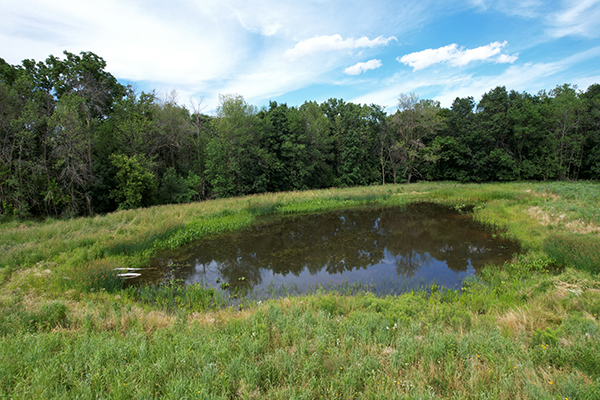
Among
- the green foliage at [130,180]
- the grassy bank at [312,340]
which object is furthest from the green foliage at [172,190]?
the grassy bank at [312,340]

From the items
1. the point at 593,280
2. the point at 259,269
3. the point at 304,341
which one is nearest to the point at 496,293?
the point at 593,280

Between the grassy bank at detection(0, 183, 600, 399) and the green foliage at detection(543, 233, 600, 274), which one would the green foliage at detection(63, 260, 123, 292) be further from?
the green foliage at detection(543, 233, 600, 274)

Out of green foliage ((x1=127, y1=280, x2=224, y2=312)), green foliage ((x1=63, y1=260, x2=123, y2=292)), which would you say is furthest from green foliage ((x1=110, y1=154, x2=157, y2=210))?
green foliage ((x1=127, y1=280, x2=224, y2=312))

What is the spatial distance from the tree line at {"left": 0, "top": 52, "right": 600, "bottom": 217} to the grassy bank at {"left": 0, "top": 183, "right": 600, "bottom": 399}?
14085 mm

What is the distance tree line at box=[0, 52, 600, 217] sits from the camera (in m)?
19.4

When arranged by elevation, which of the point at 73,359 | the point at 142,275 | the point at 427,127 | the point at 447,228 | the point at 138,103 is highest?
the point at 138,103

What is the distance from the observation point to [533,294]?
22.0 ft

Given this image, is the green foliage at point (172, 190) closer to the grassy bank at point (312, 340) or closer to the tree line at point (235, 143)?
the tree line at point (235, 143)

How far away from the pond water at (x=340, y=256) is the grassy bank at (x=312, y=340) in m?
1.49

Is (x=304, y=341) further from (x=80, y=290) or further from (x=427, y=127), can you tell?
(x=427, y=127)

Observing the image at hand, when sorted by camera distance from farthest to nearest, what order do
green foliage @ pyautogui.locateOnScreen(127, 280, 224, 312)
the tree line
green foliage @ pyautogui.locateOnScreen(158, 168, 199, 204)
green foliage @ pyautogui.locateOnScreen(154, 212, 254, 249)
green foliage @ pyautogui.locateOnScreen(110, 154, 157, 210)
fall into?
1. green foliage @ pyautogui.locateOnScreen(158, 168, 199, 204)
2. green foliage @ pyautogui.locateOnScreen(110, 154, 157, 210)
3. the tree line
4. green foliage @ pyautogui.locateOnScreen(154, 212, 254, 249)
5. green foliage @ pyautogui.locateOnScreen(127, 280, 224, 312)

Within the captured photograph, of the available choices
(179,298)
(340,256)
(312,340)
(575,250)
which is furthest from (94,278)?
(575,250)

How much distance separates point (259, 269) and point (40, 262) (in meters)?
7.69

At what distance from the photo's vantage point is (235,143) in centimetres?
3039
